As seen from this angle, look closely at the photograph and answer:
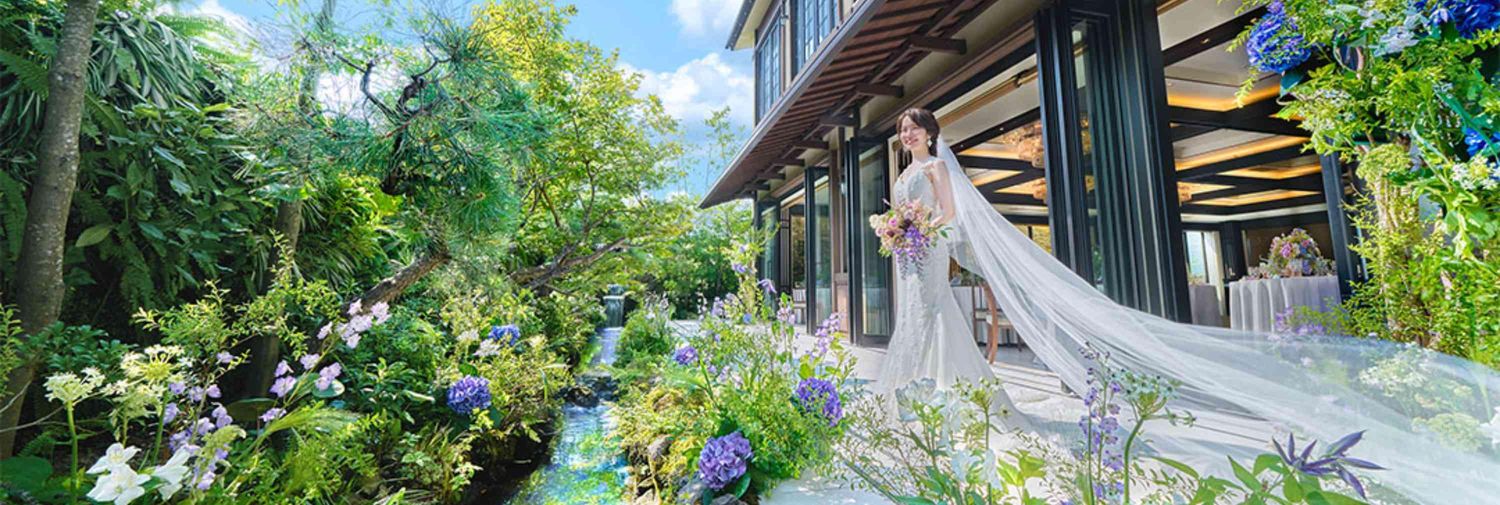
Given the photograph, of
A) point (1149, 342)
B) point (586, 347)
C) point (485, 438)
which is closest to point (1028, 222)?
point (586, 347)

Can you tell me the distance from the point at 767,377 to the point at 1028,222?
9.08 meters

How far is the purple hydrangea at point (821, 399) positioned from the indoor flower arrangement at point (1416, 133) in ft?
4.41

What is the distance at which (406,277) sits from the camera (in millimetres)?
2395

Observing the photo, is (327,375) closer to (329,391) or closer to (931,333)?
(329,391)

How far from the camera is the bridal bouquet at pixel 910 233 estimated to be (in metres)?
2.51

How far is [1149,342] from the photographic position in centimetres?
160

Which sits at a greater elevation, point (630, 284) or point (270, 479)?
point (630, 284)

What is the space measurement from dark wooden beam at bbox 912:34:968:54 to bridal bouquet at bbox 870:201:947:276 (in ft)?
5.22

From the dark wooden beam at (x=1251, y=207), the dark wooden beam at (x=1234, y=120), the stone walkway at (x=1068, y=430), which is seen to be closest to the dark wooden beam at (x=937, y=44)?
the dark wooden beam at (x=1234, y=120)

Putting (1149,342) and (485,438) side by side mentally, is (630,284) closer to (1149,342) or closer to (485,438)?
(485,438)

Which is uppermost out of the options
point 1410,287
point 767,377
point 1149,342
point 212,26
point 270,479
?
point 212,26

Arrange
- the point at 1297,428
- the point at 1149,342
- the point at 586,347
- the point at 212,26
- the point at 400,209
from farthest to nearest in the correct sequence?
the point at 586,347, the point at 400,209, the point at 212,26, the point at 1149,342, the point at 1297,428

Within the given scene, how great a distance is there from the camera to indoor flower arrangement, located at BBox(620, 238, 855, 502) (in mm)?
1712

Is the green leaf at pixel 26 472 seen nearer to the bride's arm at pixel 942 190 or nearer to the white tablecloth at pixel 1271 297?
the bride's arm at pixel 942 190
